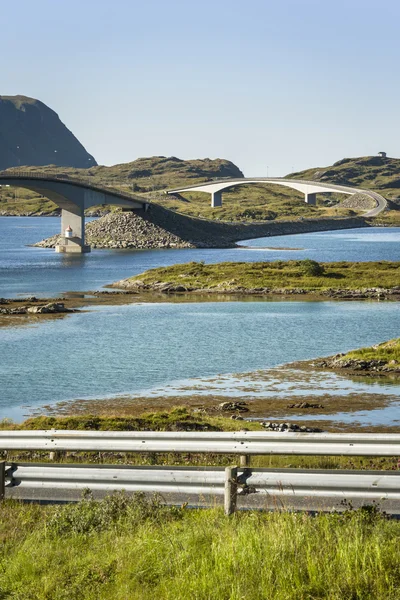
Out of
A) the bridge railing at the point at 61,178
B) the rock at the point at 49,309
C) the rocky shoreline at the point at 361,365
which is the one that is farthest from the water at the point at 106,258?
the rocky shoreline at the point at 361,365

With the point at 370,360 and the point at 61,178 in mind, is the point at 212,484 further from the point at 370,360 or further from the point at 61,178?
the point at 61,178

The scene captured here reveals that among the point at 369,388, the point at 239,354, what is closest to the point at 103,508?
the point at 369,388

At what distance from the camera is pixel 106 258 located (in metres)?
140

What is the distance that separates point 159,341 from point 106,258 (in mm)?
86866

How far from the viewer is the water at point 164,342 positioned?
40.2 m

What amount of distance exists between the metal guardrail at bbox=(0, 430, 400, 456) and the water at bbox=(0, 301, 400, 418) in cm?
2107

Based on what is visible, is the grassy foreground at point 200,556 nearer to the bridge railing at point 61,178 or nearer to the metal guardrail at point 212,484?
the metal guardrail at point 212,484

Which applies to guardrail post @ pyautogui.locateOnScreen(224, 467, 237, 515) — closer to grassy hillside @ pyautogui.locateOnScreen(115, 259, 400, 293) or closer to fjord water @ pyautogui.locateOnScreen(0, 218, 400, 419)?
fjord water @ pyautogui.locateOnScreen(0, 218, 400, 419)

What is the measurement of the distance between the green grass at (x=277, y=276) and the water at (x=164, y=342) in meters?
10.7

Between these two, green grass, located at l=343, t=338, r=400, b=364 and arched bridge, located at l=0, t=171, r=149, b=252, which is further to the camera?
arched bridge, located at l=0, t=171, r=149, b=252

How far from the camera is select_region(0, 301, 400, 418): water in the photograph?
40156mm

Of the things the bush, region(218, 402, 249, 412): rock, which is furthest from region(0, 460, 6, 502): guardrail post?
the bush

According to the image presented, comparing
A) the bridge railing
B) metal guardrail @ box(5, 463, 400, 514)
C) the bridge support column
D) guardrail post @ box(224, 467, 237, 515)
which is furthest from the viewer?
the bridge support column

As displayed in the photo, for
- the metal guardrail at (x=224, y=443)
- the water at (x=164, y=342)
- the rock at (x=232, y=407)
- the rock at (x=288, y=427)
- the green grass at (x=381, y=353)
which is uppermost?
the metal guardrail at (x=224, y=443)
